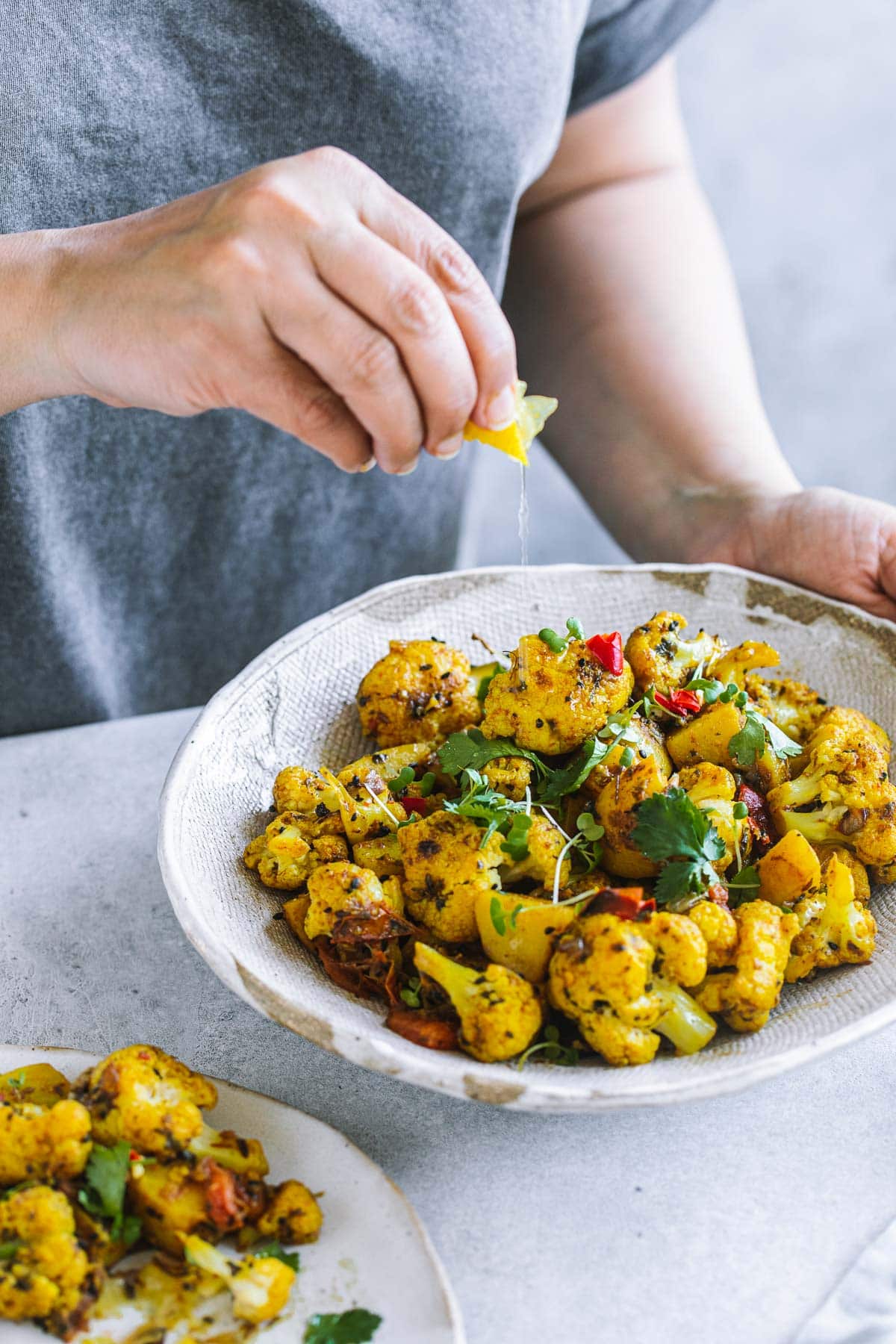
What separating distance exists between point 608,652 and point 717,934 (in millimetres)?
349

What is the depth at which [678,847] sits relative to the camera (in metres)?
1.05

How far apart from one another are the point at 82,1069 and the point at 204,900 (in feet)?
0.61

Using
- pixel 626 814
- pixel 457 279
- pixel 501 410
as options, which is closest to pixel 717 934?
pixel 626 814

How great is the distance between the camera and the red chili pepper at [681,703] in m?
1.28

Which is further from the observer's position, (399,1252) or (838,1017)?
(838,1017)

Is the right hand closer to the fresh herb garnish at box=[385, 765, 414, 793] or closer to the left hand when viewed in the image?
the fresh herb garnish at box=[385, 765, 414, 793]

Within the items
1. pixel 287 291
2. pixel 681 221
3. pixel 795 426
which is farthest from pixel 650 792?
pixel 795 426

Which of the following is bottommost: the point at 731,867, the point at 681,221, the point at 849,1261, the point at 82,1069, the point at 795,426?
the point at 795,426

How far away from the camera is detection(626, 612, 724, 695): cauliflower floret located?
1306 millimetres

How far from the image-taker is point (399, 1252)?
869mm

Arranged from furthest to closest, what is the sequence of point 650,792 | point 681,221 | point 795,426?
point 795,426 → point 681,221 → point 650,792

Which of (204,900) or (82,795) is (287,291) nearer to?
(204,900)

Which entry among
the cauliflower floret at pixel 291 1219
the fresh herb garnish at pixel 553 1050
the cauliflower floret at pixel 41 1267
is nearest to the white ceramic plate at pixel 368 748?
the fresh herb garnish at pixel 553 1050

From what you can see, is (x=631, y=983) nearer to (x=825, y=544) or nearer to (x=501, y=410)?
(x=501, y=410)
